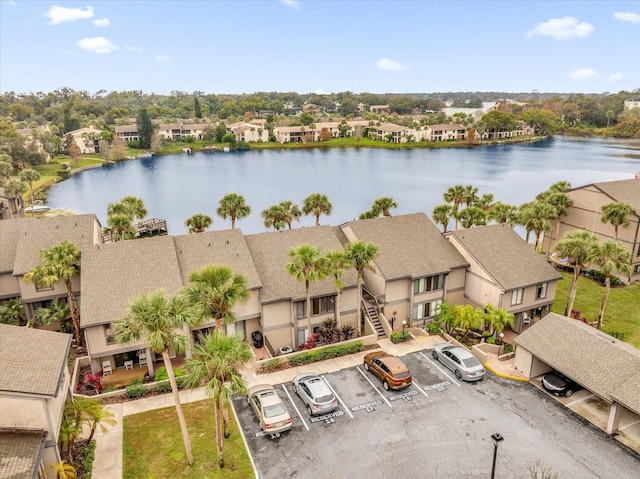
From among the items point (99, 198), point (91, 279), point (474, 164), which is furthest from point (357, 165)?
point (91, 279)

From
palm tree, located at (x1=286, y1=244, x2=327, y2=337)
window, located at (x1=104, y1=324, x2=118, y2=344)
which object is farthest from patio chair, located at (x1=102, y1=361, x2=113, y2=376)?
palm tree, located at (x1=286, y1=244, x2=327, y2=337)

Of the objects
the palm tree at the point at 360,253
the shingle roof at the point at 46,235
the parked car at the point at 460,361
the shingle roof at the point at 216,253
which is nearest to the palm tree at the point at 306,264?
the palm tree at the point at 360,253

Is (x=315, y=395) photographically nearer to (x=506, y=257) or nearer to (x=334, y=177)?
(x=506, y=257)

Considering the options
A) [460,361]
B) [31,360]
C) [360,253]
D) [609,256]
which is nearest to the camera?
[31,360]

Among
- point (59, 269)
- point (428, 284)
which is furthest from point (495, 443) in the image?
point (59, 269)

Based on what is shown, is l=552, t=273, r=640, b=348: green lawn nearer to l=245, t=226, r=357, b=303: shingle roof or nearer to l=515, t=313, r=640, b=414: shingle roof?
l=515, t=313, r=640, b=414: shingle roof

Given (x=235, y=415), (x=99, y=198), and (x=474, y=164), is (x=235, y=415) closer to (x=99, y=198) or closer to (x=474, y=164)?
(x=99, y=198)

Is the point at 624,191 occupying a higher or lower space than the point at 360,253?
higher
